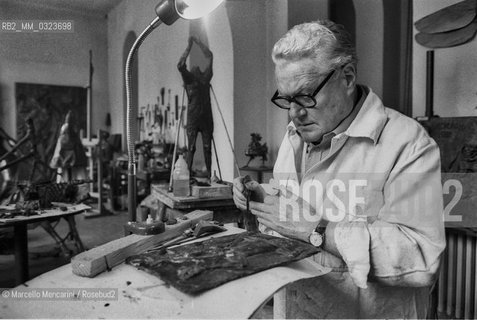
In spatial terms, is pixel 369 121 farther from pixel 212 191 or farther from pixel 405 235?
pixel 212 191

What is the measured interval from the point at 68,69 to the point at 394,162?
5.57 m

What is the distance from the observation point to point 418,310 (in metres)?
1.22

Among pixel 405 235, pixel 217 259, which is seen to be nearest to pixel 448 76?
pixel 405 235

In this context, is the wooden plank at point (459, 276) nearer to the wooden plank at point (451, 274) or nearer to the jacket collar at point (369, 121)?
the wooden plank at point (451, 274)

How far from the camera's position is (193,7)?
4.14 feet

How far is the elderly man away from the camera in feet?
3.39

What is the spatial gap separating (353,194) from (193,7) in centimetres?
82

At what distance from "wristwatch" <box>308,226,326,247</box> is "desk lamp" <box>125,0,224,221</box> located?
0.60 m

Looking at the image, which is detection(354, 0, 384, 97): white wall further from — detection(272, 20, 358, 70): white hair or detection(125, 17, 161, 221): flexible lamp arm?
detection(125, 17, 161, 221): flexible lamp arm

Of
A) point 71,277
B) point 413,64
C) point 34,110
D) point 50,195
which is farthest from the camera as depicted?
point 34,110

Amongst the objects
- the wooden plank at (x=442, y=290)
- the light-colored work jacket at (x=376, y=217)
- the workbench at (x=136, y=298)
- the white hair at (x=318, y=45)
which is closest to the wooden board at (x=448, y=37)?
the wooden plank at (x=442, y=290)

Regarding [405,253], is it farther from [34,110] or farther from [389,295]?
[34,110]

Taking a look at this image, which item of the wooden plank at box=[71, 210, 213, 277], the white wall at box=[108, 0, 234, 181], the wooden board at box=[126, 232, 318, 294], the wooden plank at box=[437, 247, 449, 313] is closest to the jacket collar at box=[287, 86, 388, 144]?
the wooden board at box=[126, 232, 318, 294]

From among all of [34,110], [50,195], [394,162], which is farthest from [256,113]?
[34,110]
